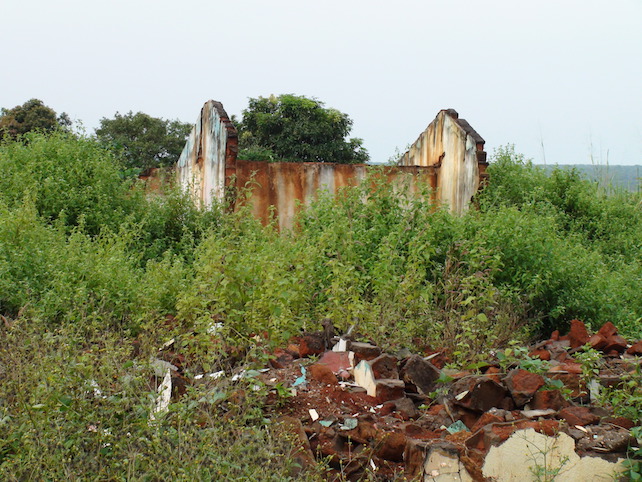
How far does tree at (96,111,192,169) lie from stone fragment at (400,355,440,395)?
85.9ft

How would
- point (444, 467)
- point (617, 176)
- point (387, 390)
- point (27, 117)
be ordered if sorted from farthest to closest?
point (27, 117)
point (617, 176)
point (387, 390)
point (444, 467)

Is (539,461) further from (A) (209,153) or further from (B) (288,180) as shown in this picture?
(A) (209,153)

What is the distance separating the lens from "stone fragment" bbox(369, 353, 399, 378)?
15.1 ft

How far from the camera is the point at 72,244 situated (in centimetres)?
696

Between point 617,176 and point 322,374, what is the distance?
1410 cm

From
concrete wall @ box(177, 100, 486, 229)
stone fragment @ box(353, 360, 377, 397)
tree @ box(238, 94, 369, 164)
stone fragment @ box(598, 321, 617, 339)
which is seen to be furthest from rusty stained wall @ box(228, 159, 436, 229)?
tree @ box(238, 94, 369, 164)

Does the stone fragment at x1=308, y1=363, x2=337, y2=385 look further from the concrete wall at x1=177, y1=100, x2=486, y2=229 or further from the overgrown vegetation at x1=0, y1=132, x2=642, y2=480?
the concrete wall at x1=177, y1=100, x2=486, y2=229

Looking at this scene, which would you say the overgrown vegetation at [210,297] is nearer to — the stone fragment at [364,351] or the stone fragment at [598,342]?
the stone fragment at [364,351]

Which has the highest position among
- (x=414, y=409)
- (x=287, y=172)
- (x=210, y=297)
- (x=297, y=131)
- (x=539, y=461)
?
(x=297, y=131)

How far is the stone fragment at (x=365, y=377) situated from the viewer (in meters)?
4.48

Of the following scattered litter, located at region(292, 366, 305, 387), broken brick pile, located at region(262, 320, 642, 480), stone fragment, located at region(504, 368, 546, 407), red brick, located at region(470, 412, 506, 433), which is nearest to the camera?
broken brick pile, located at region(262, 320, 642, 480)

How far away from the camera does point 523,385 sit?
4.45m

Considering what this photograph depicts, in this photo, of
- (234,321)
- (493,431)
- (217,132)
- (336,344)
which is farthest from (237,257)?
(217,132)

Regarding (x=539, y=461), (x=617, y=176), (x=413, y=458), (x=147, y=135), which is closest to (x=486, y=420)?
(x=539, y=461)
